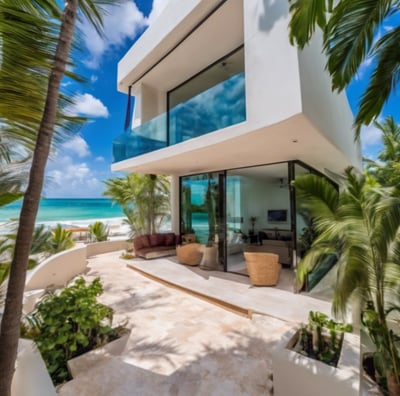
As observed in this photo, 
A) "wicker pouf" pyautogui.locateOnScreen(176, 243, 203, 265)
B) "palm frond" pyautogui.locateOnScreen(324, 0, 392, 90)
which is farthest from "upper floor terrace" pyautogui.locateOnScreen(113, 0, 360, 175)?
"wicker pouf" pyautogui.locateOnScreen(176, 243, 203, 265)

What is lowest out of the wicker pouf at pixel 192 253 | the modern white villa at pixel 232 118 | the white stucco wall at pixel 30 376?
the white stucco wall at pixel 30 376

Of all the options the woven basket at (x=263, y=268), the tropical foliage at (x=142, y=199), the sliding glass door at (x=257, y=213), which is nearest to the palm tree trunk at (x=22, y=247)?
the woven basket at (x=263, y=268)

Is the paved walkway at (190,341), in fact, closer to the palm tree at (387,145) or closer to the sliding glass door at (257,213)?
the sliding glass door at (257,213)

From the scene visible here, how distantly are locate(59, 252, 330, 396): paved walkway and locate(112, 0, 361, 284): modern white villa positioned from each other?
5.55 ft

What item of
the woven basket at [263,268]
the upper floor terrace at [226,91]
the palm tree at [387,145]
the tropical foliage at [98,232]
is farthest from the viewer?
the palm tree at [387,145]

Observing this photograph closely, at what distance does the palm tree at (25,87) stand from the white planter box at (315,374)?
7.54 ft

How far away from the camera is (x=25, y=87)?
1.75 meters

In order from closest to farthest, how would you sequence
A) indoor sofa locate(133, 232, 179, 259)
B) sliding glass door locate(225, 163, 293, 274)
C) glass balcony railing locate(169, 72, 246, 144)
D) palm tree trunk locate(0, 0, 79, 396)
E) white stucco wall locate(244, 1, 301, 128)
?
palm tree trunk locate(0, 0, 79, 396)
white stucco wall locate(244, 1, 301, 128)
glass balcony railing locate(169, 72, 246, 144)
sliding glass door locate(225, 163, 293, 274)
indoor sofa locate(133, 232, 179, 259)

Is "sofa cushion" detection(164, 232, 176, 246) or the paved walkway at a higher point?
"sofa cushion" detection(164, 232, 176, 246)

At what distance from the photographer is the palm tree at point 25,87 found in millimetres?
1552

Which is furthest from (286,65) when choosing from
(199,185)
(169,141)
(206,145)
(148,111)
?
(148,111)

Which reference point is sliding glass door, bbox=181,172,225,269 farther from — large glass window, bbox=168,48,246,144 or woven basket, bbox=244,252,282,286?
large glass window, bbox=168,48,246,144

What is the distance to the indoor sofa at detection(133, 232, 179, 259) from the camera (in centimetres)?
872

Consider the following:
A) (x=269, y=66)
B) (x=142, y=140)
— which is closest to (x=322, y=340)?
(x=269, y=66)
